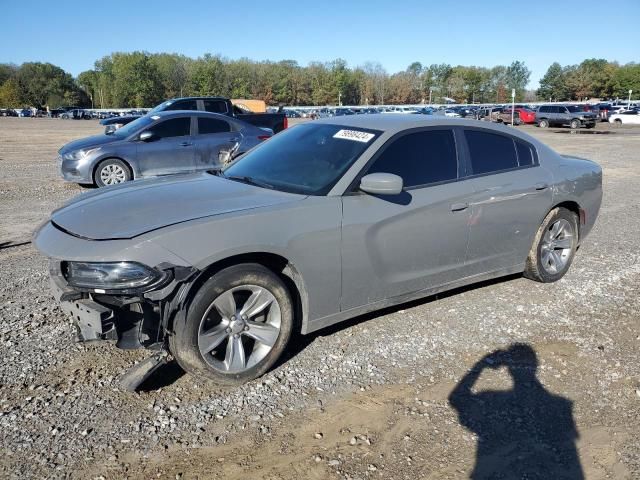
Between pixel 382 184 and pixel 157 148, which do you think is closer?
pixel 382 184

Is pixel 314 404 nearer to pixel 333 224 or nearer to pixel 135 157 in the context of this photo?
pixel 333 224

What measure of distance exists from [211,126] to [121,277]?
8.66m

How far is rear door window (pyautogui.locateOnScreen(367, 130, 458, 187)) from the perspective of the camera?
A: 4.06 meters

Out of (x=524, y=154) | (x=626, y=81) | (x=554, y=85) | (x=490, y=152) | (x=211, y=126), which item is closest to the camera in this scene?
(x=490, y=152)

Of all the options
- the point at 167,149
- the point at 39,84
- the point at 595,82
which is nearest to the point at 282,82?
the point at 39,84

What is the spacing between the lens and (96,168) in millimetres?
10133

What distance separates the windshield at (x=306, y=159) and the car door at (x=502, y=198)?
1.07 meters

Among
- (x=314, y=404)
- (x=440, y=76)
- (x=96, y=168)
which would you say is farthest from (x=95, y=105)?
(x=314, y=404)

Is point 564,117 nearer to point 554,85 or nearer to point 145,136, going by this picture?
point 145,136

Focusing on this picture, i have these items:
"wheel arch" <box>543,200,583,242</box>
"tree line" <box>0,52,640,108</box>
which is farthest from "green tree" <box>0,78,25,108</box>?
"wheel arch" <box>543,200,583,242</box>

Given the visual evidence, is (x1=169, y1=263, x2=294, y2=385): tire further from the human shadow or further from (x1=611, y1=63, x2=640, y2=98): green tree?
(x1=611, y1=63, x2=640, y2=98): green tree

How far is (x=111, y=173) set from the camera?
10219 millimetres

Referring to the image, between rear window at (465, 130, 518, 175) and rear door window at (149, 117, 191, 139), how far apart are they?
7421 mm

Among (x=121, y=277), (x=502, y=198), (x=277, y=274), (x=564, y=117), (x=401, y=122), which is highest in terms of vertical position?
(x=564, y=117)
